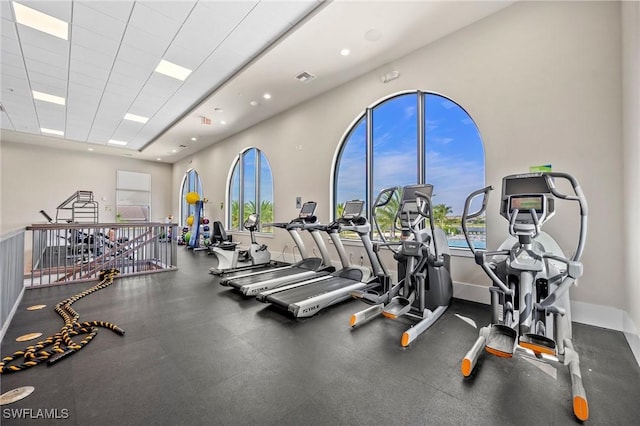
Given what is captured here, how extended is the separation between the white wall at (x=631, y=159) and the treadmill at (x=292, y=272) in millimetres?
3441

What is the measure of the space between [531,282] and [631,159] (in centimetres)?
155

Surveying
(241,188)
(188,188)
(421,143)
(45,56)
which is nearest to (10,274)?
(45,56)

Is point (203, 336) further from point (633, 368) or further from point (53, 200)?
point (53, 200)

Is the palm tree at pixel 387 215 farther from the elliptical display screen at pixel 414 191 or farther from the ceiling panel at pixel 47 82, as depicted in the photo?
the ceiling panel at pixel 47 82

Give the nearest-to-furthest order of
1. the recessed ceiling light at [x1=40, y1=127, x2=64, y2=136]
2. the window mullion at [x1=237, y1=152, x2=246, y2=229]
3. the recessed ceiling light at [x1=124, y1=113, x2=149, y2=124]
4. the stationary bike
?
the stationary bike
the recessed ceiling light at [x1=124, y1=113, x2=149, y2=124]
the recessed ceiling light at [x1=40, y1=127, x2=64, y2=136]
the window mullion at [x1=237, y1=152, x2=246, y2=229]

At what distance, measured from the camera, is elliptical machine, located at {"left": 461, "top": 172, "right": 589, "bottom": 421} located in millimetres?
1944

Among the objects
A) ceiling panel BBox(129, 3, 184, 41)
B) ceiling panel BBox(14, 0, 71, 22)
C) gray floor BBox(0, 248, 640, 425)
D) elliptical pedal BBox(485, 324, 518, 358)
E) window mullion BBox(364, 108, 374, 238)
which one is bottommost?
gray floor BBox(0, 248, 640, 425)

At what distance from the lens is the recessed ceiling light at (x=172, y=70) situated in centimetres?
479

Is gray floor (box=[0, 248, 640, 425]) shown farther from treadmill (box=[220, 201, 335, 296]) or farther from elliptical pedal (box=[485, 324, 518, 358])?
treadmill (box=[220, 201, 335, 296])

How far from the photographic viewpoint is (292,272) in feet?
15.7

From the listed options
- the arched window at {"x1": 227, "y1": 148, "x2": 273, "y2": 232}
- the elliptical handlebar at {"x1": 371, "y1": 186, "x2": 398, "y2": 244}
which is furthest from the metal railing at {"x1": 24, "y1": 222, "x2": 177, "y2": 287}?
the elliptical handlebar at {"x1": 371, "y1": 186, "x2": 398, "y2": 244}

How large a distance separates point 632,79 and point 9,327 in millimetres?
6588

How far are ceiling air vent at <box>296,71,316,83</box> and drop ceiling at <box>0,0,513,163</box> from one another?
0.10 meters

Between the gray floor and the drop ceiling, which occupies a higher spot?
the drop ceiling
